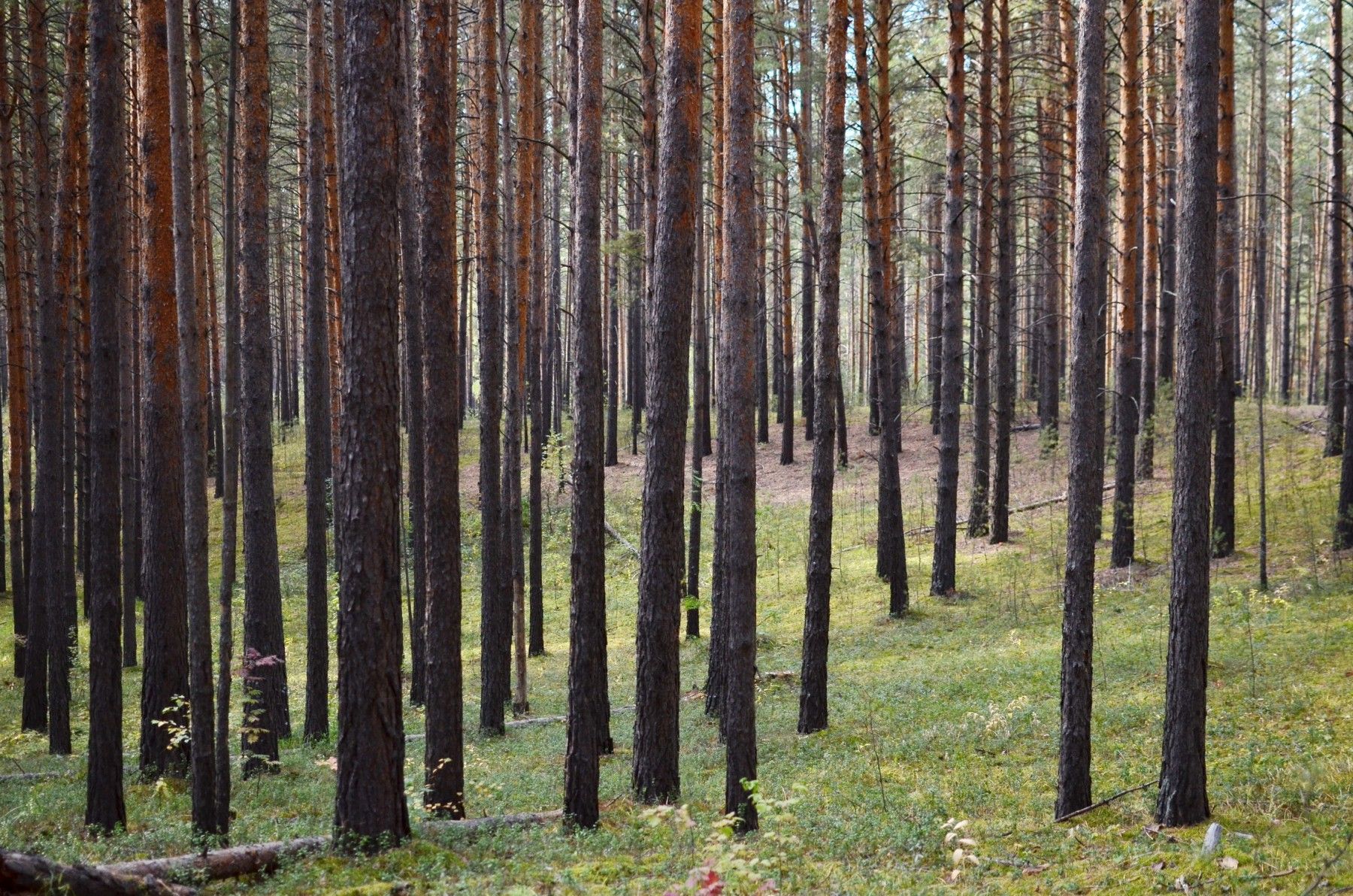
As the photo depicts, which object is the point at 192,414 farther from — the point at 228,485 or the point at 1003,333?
the point at 1003,333

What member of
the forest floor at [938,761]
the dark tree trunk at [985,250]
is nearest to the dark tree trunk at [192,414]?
the forest floor at [938,761]

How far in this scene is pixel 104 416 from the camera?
30.0 ft

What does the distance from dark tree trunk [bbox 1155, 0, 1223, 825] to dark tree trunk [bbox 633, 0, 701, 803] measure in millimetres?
3659

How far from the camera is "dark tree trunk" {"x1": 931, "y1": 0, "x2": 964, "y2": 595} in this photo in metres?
16.9

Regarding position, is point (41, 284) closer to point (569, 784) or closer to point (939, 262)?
point (569, 784)

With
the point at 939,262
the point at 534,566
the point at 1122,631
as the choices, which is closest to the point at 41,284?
the point at 534,566

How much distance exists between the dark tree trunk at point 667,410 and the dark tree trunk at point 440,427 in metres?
1.65

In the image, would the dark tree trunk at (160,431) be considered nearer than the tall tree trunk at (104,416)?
No

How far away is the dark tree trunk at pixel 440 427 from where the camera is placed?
28.3 feet

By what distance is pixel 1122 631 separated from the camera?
13.2 m

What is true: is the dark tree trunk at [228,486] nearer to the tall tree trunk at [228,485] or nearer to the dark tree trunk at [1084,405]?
the tall tree trunk at [228,485]

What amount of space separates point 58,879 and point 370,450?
3.20m

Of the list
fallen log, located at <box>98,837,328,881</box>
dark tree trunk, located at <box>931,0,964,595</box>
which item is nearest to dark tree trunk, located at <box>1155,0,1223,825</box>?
fallen log, located at <box>98,837,328,881</box>

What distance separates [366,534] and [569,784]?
287cm
